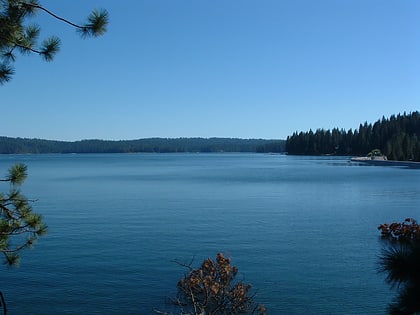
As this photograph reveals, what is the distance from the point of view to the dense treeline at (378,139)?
120 metres

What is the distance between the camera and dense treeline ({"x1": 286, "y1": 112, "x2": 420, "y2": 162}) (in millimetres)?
119625

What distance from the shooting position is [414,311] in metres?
4.06

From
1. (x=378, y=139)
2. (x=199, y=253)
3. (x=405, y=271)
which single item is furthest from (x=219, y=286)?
(x=378, y=139)

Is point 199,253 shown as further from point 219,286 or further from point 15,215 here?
point 15,215

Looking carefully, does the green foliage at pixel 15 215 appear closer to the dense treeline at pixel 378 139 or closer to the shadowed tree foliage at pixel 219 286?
the shadowed tree foliage at pixel 219 286

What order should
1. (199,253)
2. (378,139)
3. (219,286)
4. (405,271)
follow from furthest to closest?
(378,139), (199,253), (219,286), (405,271)

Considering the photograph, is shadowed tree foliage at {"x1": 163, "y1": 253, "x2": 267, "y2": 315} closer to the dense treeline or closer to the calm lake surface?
the calm lake surface

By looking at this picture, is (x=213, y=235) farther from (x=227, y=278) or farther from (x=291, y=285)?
(x=227, y=278)

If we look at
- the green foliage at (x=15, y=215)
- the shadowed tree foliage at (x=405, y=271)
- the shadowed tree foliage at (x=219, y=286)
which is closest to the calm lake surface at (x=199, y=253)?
the shadowed tree foliage at (x=405, y=271)

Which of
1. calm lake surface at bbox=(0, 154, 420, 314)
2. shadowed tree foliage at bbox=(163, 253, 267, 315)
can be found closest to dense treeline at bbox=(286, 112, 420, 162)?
calm lake surface at bbox=(0, 154, 420, 314)

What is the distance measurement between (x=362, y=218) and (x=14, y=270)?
20.7 meters

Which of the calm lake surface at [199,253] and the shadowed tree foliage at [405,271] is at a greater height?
the shadowed tree foliage at [405,271]

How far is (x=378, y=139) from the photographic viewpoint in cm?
15450

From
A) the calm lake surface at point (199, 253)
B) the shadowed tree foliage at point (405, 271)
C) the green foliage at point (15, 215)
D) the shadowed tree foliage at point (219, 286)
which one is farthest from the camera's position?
the calm lake surface at point (199, 253)
